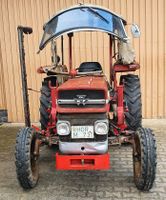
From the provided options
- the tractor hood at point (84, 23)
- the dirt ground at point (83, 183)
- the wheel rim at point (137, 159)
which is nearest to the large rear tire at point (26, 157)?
the dirt ground at point (83, 183)

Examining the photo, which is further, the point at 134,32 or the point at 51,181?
the point at 134,32

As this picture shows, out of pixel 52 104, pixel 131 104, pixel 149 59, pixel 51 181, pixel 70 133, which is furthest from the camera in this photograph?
pixel 149 59

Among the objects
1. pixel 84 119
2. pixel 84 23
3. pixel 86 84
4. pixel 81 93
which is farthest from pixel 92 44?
pixel 84 119

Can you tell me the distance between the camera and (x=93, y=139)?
393 centimetres

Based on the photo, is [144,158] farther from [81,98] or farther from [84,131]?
[81,98]

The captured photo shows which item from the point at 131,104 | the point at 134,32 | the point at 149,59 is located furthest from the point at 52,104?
the point at 149,59

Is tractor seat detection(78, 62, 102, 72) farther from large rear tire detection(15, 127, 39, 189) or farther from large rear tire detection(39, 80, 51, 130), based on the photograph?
large rear tire detection(15, 127, 39, 189)

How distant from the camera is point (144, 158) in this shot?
3.73 meters

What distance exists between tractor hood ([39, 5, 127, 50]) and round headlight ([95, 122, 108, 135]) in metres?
1.21

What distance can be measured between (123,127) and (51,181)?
1.20 meters

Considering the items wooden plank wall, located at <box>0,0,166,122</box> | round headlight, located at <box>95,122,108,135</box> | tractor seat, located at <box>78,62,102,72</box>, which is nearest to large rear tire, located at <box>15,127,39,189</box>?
round headlight, located at <box>95,122,108,135</box>

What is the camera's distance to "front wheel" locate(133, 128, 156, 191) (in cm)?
372

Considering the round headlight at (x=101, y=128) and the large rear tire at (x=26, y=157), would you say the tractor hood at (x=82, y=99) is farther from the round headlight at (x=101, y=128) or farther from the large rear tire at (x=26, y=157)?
the large rear tire at (x=26, y=157)

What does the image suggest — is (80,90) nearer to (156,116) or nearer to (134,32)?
(134,32)
